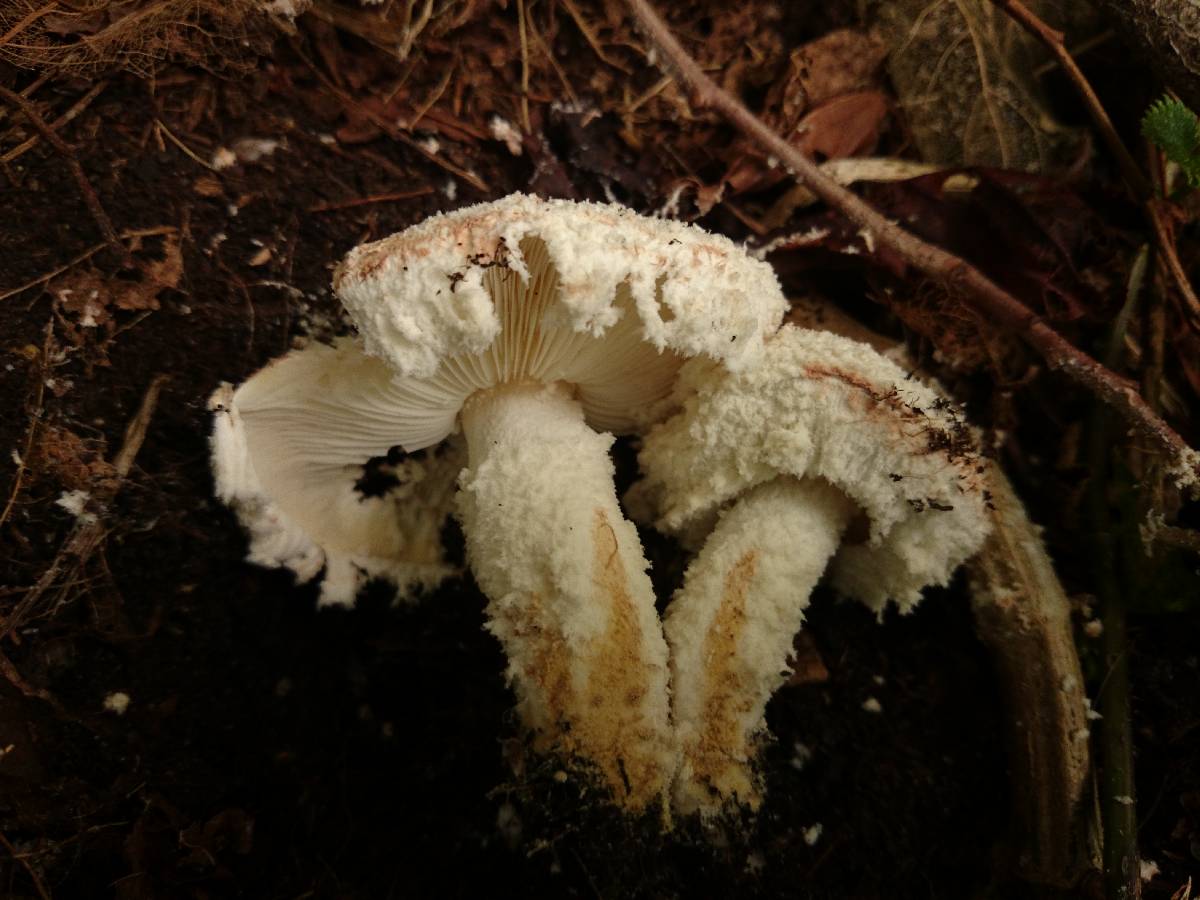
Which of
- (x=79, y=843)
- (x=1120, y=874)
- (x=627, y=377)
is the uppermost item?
(x=627, y=377)

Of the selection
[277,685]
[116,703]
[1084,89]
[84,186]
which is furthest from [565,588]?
[1084,89]

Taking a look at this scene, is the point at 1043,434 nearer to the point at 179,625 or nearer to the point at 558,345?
the point at 558,345

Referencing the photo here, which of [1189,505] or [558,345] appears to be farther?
[1189,505]

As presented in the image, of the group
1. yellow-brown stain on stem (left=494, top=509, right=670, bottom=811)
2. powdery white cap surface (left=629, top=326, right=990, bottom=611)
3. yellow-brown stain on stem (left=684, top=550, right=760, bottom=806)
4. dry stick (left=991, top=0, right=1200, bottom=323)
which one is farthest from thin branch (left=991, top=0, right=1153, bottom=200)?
yellow-brown stain on stem (left=494, top=509, right=670, bottom=811)

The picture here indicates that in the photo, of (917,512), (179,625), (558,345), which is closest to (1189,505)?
(917,512)

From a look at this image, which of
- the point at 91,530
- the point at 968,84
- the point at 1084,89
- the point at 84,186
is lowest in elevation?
the point at 91,530

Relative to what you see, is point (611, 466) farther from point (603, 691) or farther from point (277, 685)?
point (277, 685)
